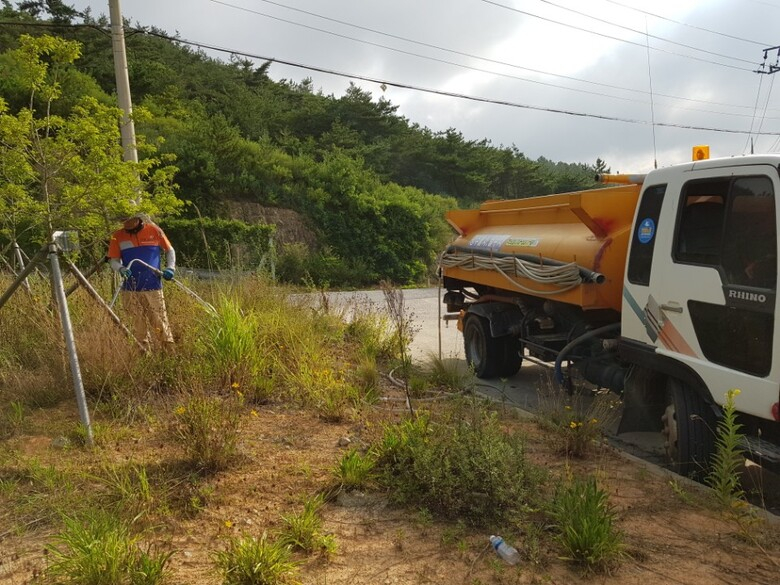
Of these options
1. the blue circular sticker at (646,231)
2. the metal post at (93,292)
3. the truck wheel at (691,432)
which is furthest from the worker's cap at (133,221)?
the truck wheel at (691,432)

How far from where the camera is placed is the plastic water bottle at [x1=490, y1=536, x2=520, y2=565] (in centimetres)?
269

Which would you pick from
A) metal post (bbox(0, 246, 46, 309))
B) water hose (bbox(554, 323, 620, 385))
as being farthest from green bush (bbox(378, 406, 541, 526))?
metal post (bbox(0, 246, 46, 309))

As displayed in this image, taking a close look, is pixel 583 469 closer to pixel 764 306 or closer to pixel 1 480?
pixel 764 306

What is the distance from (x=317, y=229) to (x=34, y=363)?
2060 centimetres

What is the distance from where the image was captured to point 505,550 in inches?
108

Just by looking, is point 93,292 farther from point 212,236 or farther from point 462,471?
point 212,236

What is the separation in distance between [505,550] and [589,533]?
39cm

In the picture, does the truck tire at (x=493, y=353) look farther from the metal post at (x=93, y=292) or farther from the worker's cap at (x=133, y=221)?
the worker's cap at (x=133, y=221)

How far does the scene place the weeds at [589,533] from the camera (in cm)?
262

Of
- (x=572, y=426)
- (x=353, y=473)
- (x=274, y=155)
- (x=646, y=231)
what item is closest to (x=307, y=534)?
(x=353, y=473)

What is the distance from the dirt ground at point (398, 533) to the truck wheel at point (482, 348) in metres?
3.06

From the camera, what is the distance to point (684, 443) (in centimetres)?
391

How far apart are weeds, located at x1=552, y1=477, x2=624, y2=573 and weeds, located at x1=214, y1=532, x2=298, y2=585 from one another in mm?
1256

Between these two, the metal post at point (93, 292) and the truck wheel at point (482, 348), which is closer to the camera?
the metal post at point (93, 292)
